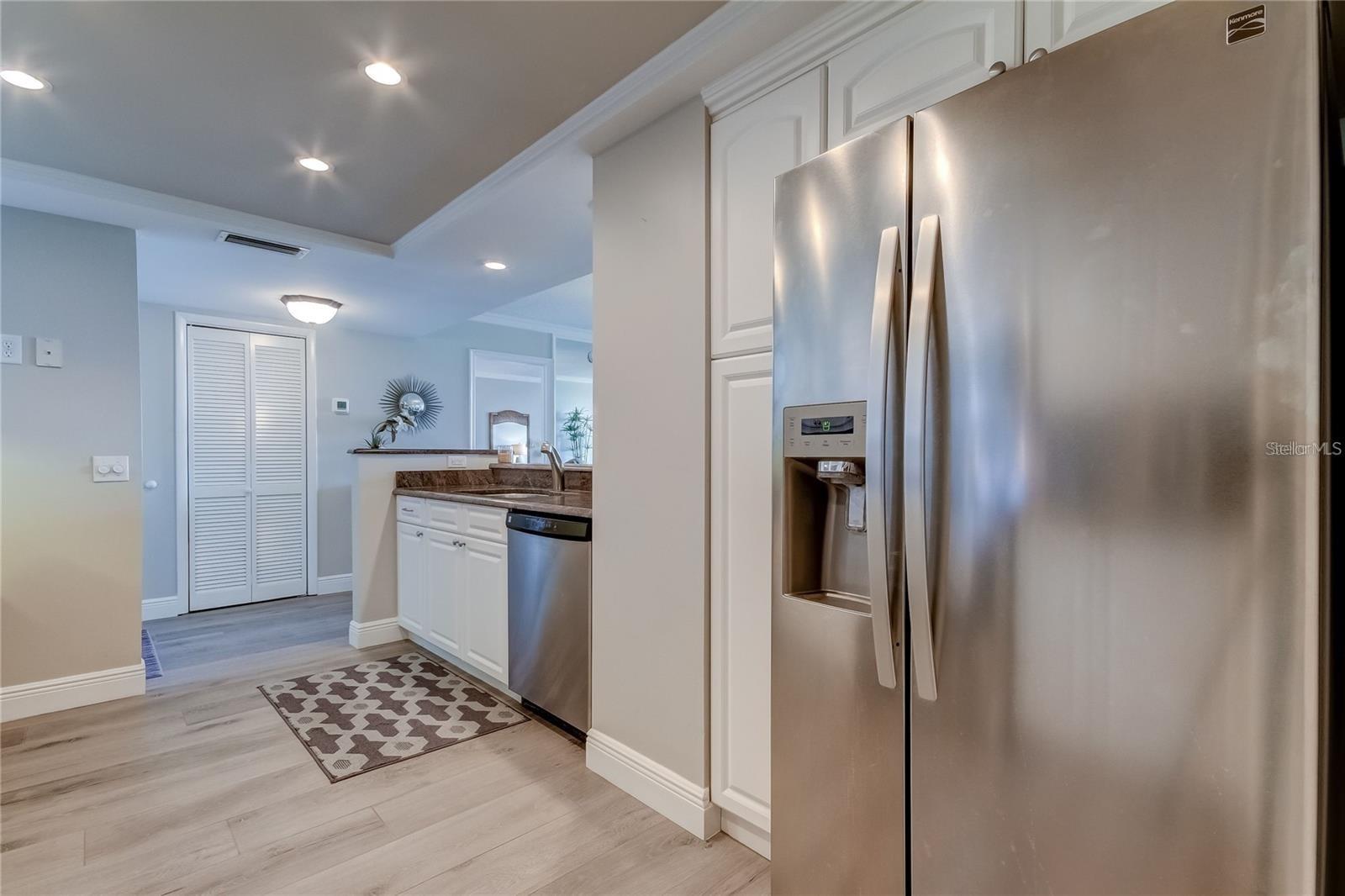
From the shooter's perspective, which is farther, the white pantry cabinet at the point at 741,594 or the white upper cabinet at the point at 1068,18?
the white pantry cabinet at the point at 741,594

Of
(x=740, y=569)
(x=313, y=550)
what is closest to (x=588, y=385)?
(x=313, y=550)

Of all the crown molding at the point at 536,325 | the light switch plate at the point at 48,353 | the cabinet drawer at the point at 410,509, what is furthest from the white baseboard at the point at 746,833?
the crown molding at the point at 536,325

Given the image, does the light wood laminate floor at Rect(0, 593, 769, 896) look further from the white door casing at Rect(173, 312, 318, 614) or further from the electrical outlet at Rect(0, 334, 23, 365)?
the white door casing at Rect(173, 312, 318, 614)

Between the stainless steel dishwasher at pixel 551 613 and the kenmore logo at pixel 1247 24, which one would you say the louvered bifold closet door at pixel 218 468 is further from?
the kenmore logo at pixel 1247 24

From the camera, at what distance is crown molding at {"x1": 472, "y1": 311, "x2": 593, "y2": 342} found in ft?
20.1

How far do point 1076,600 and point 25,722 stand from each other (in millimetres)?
4012

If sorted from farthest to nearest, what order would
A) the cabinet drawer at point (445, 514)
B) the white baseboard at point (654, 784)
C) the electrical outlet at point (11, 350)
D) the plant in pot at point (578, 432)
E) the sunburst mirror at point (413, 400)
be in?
the plant in pot at point (578, 432)
the sunburst mirror at point (413, 400)
the cabinet drawer at point (445, 514)
the electrical outlet at point (11, 350)
the white baseboard at point (654, 784)

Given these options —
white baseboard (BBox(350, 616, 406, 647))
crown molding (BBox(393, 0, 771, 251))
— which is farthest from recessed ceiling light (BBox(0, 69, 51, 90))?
white baseboard (BBox(350, 616, 406, 647))

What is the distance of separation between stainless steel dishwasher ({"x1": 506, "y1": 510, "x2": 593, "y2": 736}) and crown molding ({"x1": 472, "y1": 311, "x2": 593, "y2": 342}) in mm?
3667

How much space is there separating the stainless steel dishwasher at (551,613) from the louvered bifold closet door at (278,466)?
11.1 ft

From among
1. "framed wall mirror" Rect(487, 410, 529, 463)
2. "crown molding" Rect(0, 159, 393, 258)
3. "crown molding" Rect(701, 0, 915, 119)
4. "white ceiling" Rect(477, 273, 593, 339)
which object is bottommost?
"framed wall mirror" Rect(487, 410, 529, 463)

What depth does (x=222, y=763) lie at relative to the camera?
239 cm

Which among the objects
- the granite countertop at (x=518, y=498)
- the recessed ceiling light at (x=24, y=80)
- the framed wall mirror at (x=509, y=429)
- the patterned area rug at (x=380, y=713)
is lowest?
the patterned area rug at (x=380, y=713)

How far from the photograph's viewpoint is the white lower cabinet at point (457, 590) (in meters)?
2.95
